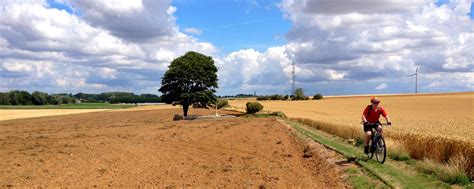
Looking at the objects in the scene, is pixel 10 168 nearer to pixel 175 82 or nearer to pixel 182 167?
pixel 182 167

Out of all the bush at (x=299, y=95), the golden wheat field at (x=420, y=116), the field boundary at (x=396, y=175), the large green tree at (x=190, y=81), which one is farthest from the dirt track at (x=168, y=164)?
the bush at (x=299, y=95)

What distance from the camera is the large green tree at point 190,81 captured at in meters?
54.1

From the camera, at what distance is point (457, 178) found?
36.7 ft

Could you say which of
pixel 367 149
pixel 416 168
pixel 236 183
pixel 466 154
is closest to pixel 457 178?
pixel 416 168

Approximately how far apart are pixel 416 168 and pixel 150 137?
16784mm

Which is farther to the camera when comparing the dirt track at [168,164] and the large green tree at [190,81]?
the large green tree at [190,81]

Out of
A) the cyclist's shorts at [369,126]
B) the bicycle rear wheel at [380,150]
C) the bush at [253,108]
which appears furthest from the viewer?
the bush at [253,108]

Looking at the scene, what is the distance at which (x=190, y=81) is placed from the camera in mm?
55219

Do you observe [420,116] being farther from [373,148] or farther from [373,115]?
[373,115]

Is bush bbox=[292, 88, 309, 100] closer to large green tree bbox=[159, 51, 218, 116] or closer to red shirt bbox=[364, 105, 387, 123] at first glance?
large green tree bbox=[159, 51, 218, 116]

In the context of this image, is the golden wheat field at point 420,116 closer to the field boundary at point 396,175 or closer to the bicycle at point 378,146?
the bicycle at point 378,146

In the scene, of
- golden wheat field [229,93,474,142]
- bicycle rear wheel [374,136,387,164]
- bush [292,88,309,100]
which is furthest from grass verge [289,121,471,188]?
bush [292,88,309,100]

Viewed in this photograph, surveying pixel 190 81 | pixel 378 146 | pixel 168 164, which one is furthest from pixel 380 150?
pixel 190 81

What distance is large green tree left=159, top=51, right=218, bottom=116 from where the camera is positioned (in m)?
54.1
